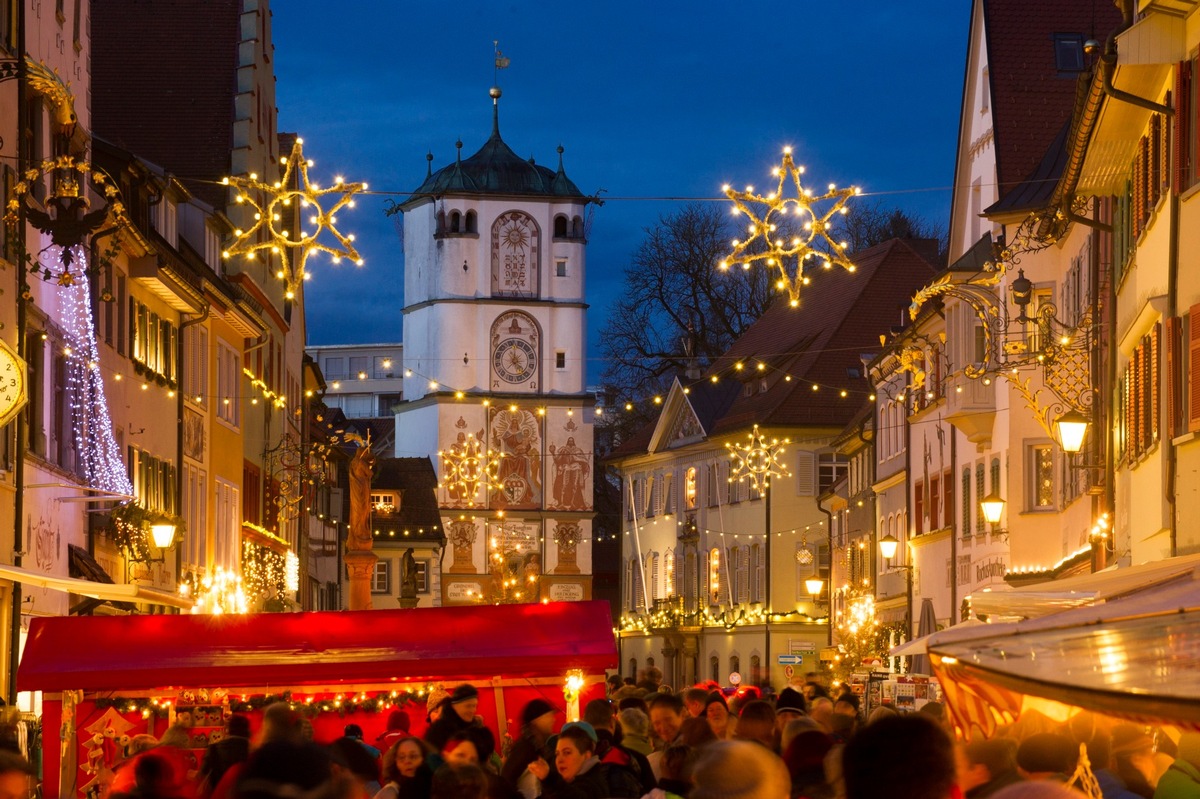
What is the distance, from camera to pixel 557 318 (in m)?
95.1

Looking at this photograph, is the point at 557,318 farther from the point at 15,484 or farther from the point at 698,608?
the point at 15,484

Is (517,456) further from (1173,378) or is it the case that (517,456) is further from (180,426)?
(1173,378)

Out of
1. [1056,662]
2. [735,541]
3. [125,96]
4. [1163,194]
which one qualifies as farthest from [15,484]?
[735,541]

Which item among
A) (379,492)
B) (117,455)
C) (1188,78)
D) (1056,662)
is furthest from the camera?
(379,492)

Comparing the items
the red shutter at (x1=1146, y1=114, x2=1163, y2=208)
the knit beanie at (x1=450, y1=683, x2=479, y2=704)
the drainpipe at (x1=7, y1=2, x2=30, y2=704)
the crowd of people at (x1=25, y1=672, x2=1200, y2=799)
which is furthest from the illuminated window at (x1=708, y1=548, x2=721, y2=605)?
the knit beanie at (x1=450, y1=683, x2=479, y2=704)

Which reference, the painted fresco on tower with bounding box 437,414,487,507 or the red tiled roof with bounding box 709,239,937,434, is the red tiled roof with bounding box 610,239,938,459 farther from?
the painted fresco on tower with bounding box 437,414,487,507

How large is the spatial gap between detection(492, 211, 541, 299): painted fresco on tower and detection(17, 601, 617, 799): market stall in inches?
2917

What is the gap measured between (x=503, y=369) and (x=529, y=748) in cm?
8246

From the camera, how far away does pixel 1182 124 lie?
1881cm

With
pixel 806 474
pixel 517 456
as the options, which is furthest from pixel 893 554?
pixel 517 456

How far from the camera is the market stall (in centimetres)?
1969

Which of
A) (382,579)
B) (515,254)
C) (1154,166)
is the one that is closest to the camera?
(1154,166)

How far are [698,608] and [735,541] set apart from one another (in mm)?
4176

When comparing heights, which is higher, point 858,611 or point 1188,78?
point 1188,78
